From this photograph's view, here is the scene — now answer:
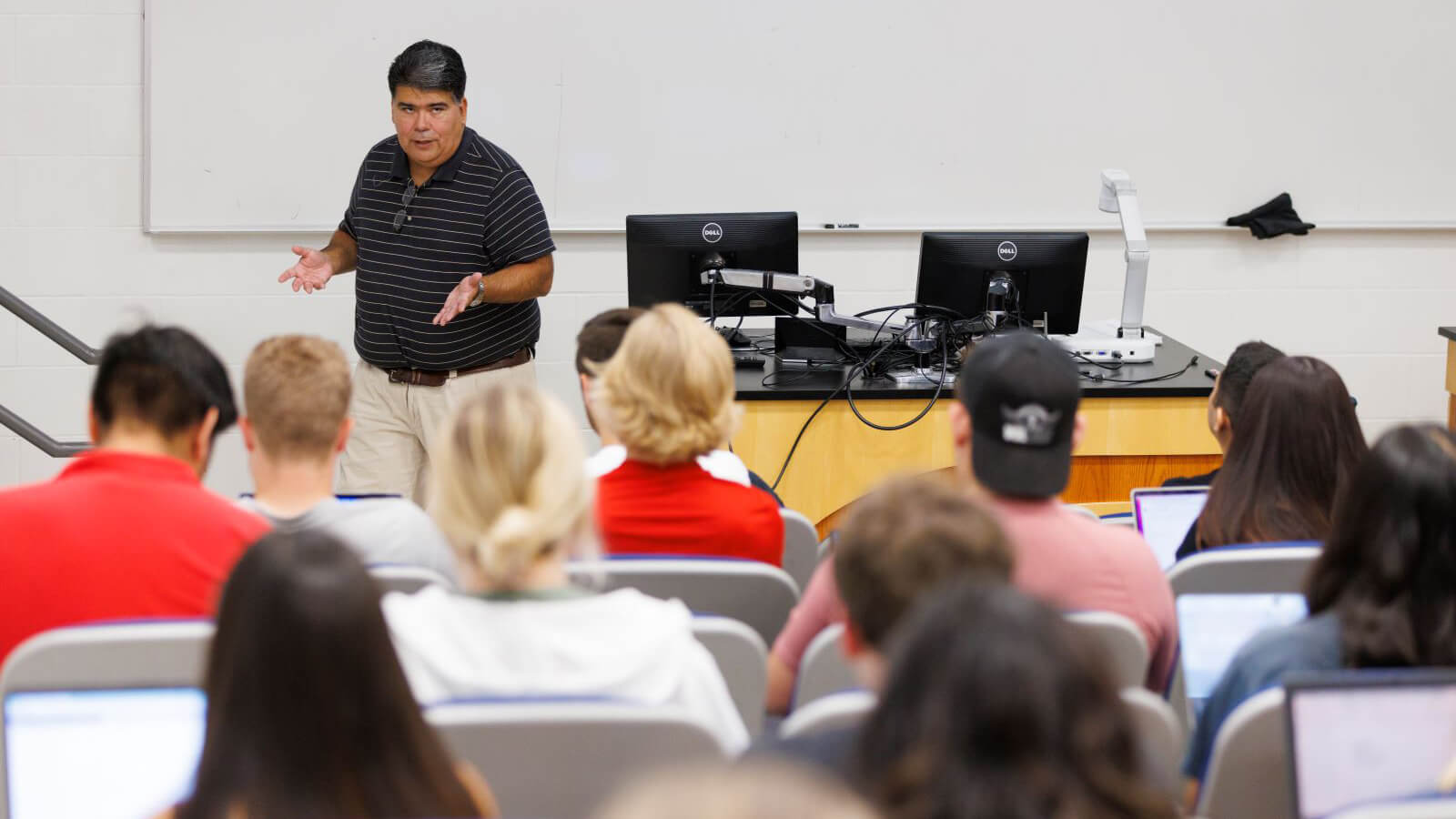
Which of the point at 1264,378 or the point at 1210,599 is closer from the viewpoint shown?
the point at 1210,599

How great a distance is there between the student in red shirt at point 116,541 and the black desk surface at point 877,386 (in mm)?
2045

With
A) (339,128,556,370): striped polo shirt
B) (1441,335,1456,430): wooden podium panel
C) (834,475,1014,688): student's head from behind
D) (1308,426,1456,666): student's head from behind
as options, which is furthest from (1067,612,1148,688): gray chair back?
(1441,335,1456,430): wooden podium panel

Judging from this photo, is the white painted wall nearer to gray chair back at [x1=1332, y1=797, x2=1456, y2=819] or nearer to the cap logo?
the cap logo

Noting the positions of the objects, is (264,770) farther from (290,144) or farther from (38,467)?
(38,467)

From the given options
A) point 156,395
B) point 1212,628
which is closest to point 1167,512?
point 1212,628

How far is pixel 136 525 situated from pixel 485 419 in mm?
529

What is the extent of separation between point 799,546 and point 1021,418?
76 cm

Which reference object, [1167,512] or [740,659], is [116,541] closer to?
[740,659]

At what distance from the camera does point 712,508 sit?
2.31 metres

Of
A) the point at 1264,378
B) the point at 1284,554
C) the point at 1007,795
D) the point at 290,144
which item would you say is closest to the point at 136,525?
the point at 1007,795

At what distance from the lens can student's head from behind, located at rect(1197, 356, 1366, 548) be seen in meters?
2.36

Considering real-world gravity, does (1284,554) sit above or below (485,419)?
below

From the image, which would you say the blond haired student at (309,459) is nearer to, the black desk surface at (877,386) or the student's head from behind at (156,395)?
the student's head from behind at (156,395)

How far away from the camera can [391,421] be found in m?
4.11
